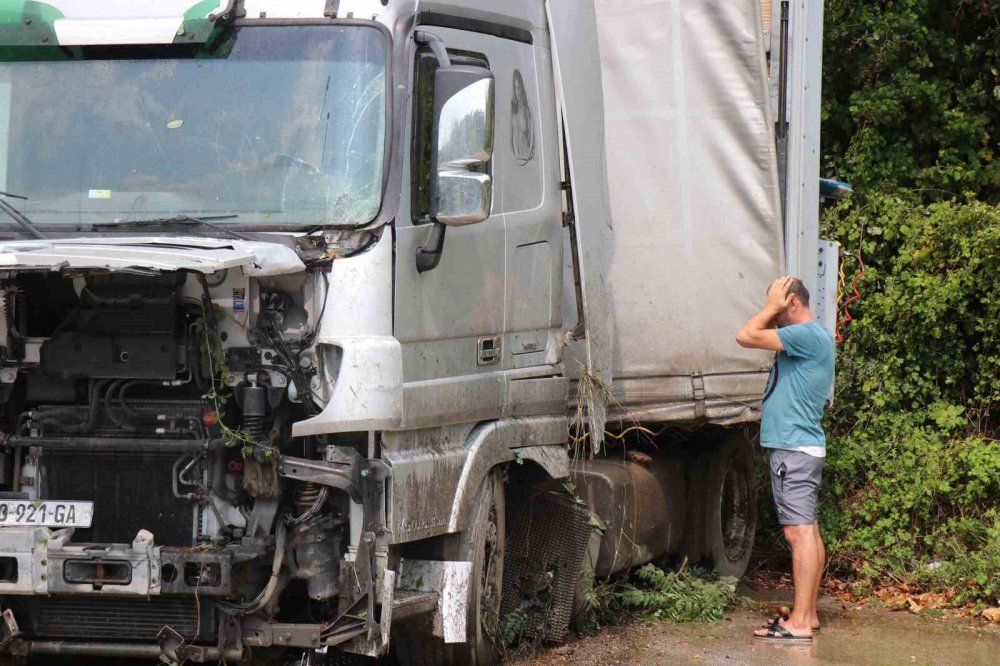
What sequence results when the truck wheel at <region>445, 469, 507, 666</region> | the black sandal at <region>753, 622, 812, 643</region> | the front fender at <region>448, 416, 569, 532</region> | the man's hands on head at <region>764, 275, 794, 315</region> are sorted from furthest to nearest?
the man's hands on head at <region>764, 275, 794, 315</region>, the black sandal at <region>753, 622, 812, 643</region>, the truck wheel at <region>445, 469, 507, 666</region>, the front fender at <region>448, 416, 569, 532</region>

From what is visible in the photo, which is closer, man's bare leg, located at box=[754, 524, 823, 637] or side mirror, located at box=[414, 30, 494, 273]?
side mirror, located at box=[414, 30, 494, 273]

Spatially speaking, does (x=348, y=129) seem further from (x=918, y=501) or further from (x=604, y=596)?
(x=918, y=501)

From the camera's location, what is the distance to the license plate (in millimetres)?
5184

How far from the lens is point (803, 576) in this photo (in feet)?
24.5

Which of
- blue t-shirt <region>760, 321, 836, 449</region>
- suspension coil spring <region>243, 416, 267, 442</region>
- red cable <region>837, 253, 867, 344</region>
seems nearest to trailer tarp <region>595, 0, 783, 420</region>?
blue t-shirt <region>760, 321, 836, 449</region>

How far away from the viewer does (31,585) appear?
16.6ft

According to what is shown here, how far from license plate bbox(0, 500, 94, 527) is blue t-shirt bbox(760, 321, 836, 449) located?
3651mm

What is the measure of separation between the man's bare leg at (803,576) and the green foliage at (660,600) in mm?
438

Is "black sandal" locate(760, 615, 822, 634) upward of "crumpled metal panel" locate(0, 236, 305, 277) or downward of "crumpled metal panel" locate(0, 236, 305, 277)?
downward

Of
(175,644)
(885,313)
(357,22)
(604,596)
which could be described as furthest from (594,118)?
(885,313)

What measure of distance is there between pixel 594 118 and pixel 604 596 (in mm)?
2464

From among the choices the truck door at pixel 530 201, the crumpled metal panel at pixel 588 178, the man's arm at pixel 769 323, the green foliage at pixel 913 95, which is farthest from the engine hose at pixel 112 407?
the green foliage at pixel 913 95

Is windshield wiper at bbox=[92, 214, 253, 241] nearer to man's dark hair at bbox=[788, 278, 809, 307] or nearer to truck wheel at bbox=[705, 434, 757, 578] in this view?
man's dark hair at bbox=[788, 278, 809, 307]

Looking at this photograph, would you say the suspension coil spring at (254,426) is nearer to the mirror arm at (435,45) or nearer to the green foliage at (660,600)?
the mirror arm at (435,45)
